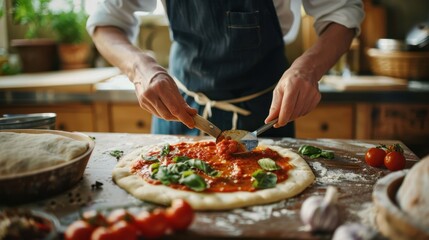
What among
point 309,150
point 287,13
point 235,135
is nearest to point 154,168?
point 235,135

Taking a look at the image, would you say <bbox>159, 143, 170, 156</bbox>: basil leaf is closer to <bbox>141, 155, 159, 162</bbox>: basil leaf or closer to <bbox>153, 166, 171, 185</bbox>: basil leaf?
<bbox>141, 155, 159, 162</bbox>: basil leaf

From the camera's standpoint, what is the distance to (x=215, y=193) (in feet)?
3.64

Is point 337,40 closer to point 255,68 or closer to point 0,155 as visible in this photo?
point 255,68

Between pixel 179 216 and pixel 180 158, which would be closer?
pixel 179 216

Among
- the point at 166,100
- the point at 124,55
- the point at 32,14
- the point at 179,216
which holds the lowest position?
the point at 179,216

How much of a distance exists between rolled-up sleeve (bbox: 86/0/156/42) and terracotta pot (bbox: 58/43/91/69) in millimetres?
1475

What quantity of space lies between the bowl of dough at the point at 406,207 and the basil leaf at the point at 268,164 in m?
0.39

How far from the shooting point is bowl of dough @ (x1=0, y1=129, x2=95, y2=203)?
3.31 ft

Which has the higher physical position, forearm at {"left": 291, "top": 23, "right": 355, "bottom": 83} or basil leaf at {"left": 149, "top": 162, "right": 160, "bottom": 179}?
forearm at {"left": 291, "top": 23, "right": 355, "bottom": 83}

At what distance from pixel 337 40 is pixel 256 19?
0.33 meters

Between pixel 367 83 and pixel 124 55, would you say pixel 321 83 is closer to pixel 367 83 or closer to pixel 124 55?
pixel 367 83

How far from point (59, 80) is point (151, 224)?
209 cm

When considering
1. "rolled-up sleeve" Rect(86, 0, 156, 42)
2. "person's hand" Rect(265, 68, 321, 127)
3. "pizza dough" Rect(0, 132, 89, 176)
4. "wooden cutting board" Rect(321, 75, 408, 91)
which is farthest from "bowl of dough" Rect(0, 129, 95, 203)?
"wooden cutting board" Rect(321, 75, 408, 91)

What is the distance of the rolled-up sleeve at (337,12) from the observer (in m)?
1.60
